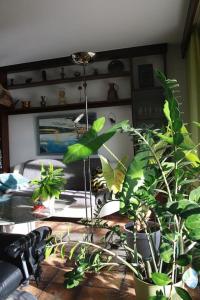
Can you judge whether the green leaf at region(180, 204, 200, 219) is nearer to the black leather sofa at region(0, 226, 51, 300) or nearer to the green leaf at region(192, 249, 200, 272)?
the green leaf at region(192, 249, 200, 272)

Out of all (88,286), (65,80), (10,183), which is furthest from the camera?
(65,80)

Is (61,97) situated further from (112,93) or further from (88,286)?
(88,286)

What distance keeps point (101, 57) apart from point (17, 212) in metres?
2.99

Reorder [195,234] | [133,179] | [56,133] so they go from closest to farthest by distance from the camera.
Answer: [195,234] → [133,179] → [56,133]

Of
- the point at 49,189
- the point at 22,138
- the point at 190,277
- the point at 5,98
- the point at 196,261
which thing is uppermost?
the point at 5,98

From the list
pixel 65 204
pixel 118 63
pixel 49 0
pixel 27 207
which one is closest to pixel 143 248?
pixel 65 204

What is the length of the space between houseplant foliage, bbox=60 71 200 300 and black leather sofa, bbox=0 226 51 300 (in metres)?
0.70

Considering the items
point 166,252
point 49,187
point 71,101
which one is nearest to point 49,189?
point 49,187

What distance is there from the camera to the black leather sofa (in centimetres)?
150

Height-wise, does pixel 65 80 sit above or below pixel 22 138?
above

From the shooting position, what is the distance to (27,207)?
2367mm

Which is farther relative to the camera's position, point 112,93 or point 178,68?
point 112,93

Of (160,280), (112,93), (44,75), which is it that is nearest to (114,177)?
(160,280)

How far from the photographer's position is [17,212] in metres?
2.22
